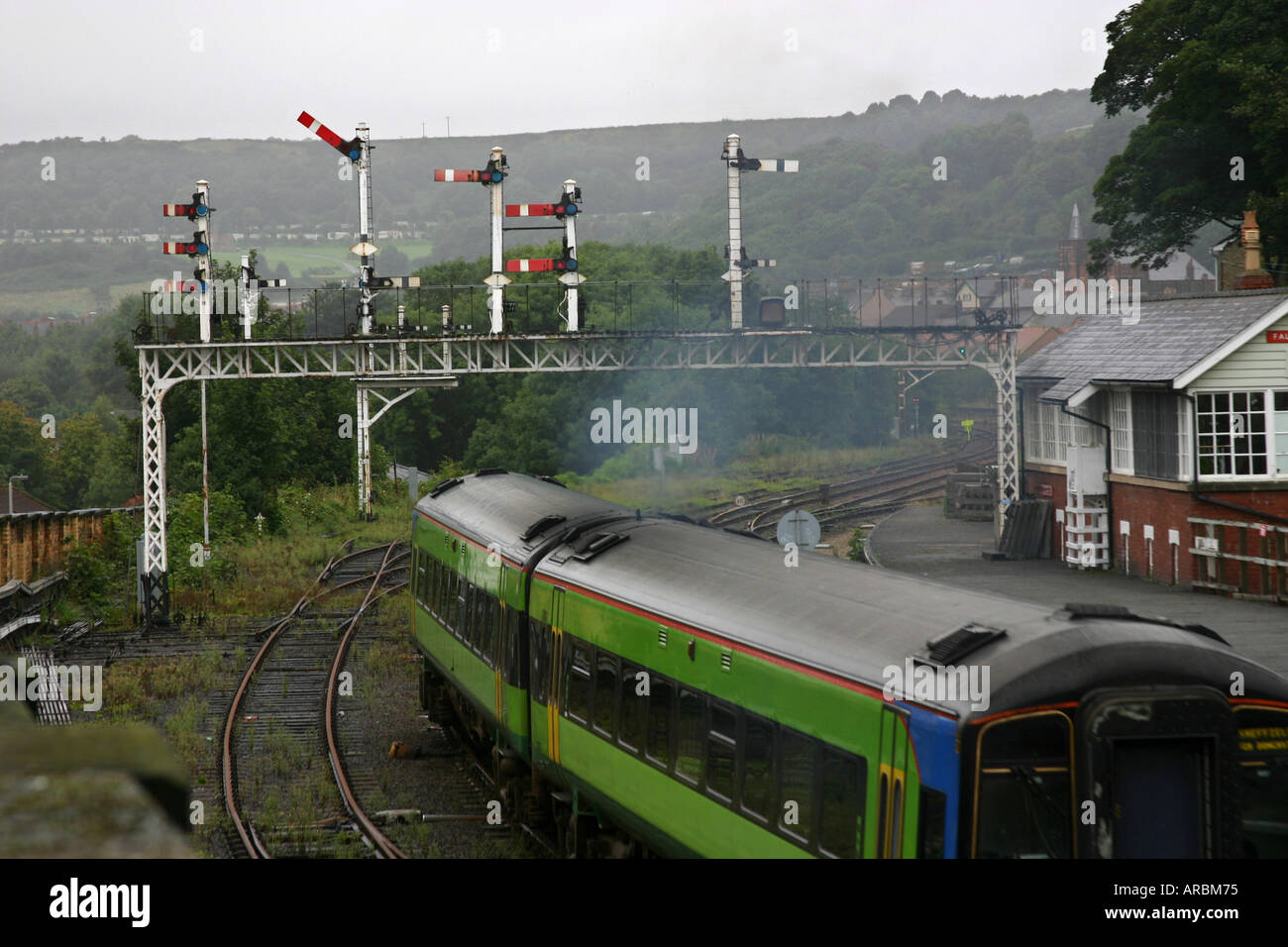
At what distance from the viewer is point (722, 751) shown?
25.5ft

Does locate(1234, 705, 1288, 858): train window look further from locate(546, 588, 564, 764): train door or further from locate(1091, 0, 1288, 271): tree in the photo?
locate(1091, 0, 1288, 271): tree

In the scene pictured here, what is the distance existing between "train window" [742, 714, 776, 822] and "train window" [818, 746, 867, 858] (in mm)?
611

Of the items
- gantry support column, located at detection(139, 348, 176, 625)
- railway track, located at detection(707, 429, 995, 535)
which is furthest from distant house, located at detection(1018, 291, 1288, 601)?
→ gantry support column, located at detection(139, 348, 176, 625)

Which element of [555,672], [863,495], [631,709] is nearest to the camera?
[631,709]

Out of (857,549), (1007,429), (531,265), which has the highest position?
(531,265)

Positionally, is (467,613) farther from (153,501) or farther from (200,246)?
(200,246)

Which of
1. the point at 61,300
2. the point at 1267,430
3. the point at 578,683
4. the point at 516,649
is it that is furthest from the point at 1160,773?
the point at 61,300

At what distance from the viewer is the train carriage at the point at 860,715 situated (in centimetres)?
553

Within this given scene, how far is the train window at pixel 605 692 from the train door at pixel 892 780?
3.46 m

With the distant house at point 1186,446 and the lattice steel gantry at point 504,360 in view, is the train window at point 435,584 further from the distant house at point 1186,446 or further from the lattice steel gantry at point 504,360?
the distant house at point 1186,446

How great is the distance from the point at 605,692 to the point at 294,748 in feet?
21.9

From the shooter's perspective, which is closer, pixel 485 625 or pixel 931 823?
pixel 931 823

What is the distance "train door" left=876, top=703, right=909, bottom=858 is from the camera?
586 centimetres

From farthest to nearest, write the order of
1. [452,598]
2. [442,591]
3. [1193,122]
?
1. [1193,122]
2. [442,591]
3. [452,598]
